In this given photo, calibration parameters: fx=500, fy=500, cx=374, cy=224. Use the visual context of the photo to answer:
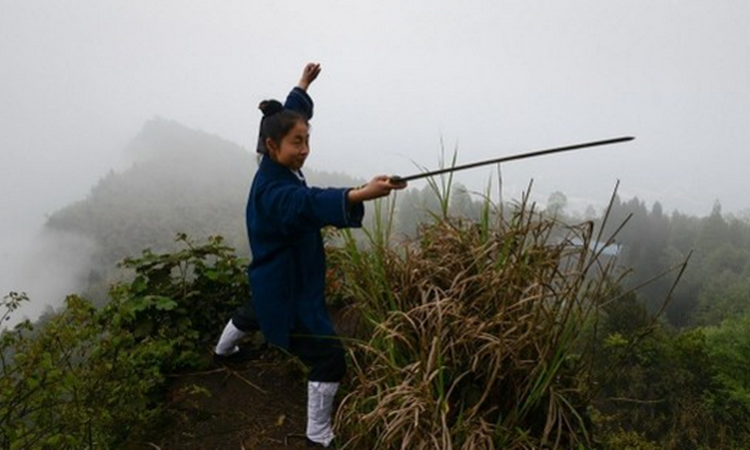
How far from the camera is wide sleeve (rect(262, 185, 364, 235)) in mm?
1683

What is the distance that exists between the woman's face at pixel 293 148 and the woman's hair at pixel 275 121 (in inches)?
0.7

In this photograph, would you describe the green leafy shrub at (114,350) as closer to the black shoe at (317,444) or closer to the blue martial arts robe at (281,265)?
the blue martial arts robe at (281,265)

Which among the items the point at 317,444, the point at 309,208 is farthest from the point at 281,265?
the point at 317,444

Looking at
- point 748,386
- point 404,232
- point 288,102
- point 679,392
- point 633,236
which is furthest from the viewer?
point 633,236

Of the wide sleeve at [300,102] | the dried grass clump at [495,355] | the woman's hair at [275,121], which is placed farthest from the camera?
the wide sleeve at [300,102]

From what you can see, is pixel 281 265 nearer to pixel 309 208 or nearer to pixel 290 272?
pixel 290 272

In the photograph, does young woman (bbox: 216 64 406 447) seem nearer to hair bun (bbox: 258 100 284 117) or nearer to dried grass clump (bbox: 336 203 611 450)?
hair bun (bbox: 258 100 284 117)

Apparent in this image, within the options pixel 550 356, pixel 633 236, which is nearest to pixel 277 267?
pixel 550 356

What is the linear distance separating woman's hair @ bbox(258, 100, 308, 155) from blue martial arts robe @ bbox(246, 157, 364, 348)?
9 centimetres

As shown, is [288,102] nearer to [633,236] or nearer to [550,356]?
[550,356]

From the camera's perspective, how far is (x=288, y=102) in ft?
7.75

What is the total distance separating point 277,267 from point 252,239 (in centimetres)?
18

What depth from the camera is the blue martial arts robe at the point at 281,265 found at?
2.00m

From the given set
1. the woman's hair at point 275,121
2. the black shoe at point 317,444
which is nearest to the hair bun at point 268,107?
the woman's hair at point 275,121
